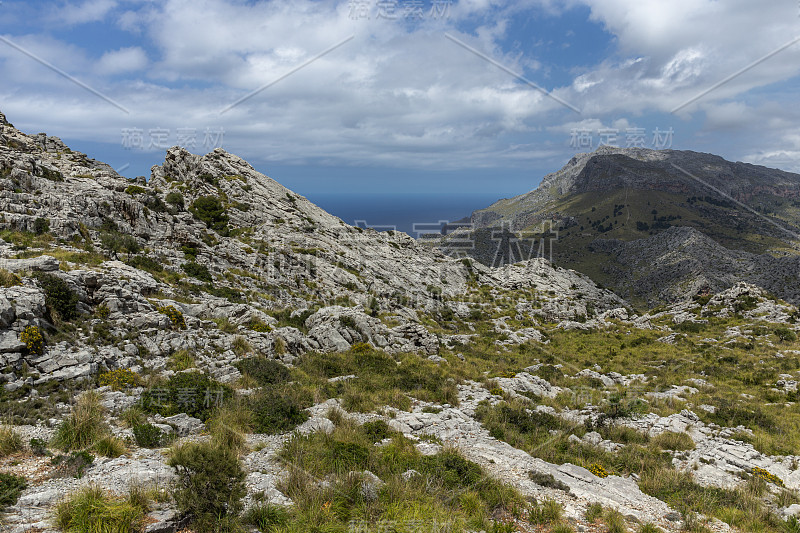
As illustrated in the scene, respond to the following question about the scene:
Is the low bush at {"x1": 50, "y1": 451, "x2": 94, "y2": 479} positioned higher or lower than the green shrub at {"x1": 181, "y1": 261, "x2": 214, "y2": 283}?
lower

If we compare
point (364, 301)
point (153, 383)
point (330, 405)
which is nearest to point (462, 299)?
point (364, 301)

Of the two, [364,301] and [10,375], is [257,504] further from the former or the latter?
[364,301]

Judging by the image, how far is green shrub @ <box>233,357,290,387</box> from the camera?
51.1ft

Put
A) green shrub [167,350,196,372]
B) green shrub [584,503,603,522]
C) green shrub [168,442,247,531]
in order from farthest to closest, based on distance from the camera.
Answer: green shrub [167,350,196,372], green shrub [584,503,603,522], green shrub [168,442,247,531]

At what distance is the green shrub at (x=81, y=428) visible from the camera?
8.58 metres

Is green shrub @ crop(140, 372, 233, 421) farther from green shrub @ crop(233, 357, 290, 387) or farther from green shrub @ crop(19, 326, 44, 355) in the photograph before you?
green shrub @ crop(19, 326, 44, 355)

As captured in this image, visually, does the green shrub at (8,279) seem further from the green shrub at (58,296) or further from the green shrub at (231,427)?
the green shrub at (231,427)

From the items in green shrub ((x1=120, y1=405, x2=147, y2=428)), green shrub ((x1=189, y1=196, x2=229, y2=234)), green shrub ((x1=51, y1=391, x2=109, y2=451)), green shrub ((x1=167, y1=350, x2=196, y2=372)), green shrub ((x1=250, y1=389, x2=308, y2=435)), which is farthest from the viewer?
green shrub ((x1=189, y1=196, x2=229, y2=234))

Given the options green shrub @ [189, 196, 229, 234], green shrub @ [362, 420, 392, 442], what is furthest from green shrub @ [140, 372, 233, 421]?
green shrub @ [189, 196, 229, 234]

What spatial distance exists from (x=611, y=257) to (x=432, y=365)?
181 m

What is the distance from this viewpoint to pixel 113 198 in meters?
31.2

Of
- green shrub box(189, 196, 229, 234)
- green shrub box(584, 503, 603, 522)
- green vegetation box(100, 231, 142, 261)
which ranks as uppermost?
green shrub box(189, 196, 229, 234)

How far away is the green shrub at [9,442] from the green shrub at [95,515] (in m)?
3.13

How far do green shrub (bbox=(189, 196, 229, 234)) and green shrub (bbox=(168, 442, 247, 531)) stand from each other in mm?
38924
